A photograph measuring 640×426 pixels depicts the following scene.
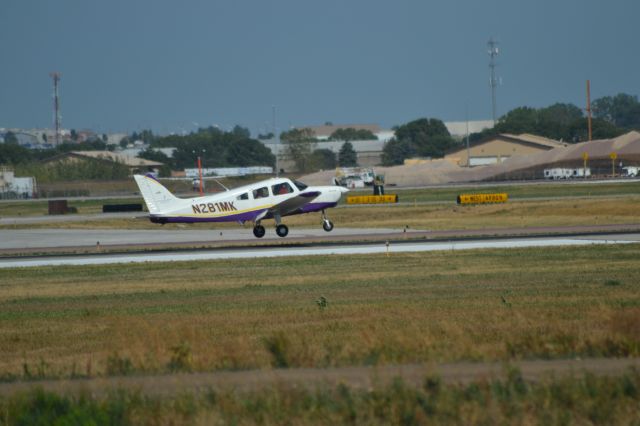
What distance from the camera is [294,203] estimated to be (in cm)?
4350

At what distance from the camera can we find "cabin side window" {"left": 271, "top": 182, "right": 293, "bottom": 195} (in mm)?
43469

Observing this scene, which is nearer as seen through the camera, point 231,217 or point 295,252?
point 295,252

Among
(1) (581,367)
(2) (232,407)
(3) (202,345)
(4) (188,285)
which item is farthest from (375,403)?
(4) (188,285)

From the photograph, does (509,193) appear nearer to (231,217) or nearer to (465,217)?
(465,217)

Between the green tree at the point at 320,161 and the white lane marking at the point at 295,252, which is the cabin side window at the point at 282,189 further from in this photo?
the green tree at the point at 320,161

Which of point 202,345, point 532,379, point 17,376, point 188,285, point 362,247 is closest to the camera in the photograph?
point 532,379

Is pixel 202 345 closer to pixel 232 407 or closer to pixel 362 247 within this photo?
pixel 232 407

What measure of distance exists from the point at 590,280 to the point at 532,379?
13.5 metres

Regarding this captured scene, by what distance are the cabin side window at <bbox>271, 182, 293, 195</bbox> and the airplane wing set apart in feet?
1.43

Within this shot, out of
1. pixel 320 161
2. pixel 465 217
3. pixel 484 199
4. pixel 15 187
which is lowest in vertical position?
pixel 465 217

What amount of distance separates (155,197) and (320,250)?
833 cm

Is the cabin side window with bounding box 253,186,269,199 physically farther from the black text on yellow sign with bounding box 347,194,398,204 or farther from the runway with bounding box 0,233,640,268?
the black text on yellow sign with bounding box 347,194,398,204

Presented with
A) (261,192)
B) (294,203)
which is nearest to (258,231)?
(261,192)

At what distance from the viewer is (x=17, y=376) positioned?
16031 millimetres
